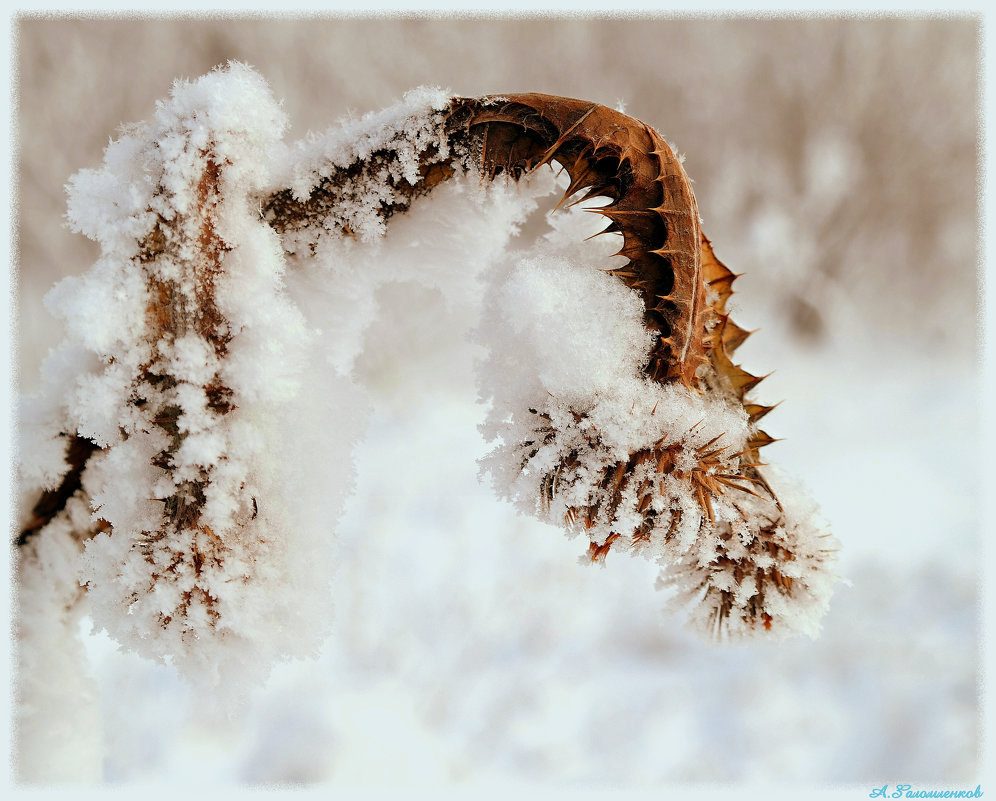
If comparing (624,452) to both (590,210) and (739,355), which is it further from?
(739,355)

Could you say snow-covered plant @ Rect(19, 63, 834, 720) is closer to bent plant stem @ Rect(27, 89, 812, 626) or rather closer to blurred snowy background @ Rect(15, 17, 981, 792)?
bent plant stem @ Rect(27, 89, 812, 626)

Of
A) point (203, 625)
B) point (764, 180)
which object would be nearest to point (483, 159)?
point (203, 625)

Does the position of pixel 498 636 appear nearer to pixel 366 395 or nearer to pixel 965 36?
pixel 366 395

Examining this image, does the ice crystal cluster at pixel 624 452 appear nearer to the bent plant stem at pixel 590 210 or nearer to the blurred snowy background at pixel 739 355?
the bent plant stem at pixel 590 210

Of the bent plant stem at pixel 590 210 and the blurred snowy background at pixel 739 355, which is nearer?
the bent plant stem at pixel 590 210

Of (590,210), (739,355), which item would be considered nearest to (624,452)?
(590,210)

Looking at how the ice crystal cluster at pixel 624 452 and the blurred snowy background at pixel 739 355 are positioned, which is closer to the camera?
the ice crystal cluster at pixel 624 452

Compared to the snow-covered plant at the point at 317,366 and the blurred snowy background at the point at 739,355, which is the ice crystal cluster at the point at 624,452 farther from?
the blurred snowy background at the point at 739,355

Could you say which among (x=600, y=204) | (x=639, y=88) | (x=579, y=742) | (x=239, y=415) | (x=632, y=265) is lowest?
(x=579, y=742)

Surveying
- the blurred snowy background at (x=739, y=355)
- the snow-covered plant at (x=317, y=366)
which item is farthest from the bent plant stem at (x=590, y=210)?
the blurred snowy background at (x=739, y=355)
